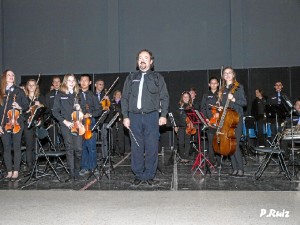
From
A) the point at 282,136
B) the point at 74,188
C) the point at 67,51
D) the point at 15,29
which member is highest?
the point at 15,29

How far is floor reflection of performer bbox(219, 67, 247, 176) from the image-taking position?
6.71m

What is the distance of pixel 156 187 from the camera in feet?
19.5

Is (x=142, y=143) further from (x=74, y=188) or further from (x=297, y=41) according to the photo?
(x=297, y=41)

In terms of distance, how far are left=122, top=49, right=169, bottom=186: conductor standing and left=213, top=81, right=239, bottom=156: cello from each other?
3.67ft

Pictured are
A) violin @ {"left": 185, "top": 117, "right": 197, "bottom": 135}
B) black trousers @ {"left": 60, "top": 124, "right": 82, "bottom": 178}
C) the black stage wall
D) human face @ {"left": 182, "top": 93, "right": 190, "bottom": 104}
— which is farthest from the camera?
the black stage wall

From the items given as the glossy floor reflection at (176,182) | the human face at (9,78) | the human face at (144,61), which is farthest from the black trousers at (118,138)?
the human face at (144,61)

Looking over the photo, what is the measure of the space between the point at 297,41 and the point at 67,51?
8.11 m

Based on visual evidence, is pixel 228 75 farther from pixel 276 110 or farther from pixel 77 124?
pixel 77 124

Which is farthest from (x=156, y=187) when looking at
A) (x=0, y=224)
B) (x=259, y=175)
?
(x=0, y=224)

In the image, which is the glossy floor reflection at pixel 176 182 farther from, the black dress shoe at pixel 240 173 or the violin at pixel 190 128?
the violin at pixel 190 128

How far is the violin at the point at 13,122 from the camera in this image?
6859mm

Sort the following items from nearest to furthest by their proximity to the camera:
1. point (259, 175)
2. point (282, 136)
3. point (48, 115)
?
point (259, 175), point (282, 136), point (48, 115)

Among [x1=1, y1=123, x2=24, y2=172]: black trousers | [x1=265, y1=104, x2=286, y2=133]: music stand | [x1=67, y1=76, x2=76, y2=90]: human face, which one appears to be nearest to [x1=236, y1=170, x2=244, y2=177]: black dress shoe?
[x1=265, y1=104, x2=286, y2=133]: music stand

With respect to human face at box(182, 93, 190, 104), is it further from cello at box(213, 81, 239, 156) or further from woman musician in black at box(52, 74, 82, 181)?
woman musician in black at box(52, 74, 82, 181)
